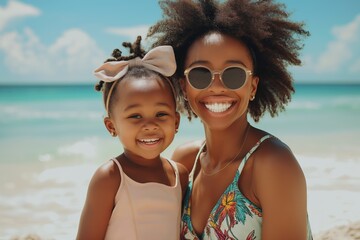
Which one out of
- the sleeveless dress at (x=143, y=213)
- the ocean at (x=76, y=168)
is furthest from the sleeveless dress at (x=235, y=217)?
the ocean at (x=76, y=168)

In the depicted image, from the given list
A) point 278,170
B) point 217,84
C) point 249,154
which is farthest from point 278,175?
point 217,84

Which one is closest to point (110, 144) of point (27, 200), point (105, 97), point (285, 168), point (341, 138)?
point (27, 200)

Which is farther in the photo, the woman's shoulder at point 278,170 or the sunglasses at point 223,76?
the sunglasses at point 223,76

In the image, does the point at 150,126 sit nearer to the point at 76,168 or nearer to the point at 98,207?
the point at 98,207

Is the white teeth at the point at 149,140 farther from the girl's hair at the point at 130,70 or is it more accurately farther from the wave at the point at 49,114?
the wave at the point at 49,114

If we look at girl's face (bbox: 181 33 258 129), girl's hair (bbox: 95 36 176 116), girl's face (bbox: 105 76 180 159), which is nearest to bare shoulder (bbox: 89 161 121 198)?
girl's face (bbox: 105 76 180 159)

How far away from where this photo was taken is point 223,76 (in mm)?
3271

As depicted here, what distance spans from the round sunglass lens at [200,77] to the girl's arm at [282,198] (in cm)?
65

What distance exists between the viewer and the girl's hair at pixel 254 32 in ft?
11.3

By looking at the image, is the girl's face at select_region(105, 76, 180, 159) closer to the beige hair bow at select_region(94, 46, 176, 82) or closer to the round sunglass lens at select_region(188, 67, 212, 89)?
the beige hair bow at select_region(94, 46, 176, 82)

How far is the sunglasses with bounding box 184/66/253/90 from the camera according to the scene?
10.7 feet

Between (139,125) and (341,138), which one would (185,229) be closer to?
(139,125)

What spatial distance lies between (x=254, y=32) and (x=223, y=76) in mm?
399

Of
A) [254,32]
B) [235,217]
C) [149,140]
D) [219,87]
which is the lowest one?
[235,217]
